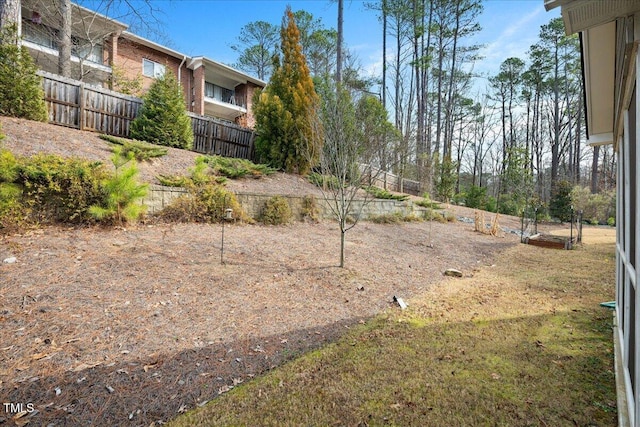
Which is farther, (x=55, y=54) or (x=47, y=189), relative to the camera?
(x=55, y=54)

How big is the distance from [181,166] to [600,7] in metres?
8.32

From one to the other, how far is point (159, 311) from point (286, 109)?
8.92 metres

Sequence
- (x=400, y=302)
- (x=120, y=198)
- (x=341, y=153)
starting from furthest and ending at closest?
(x=341, y=153)
(x=120, y=198)
(x=400, y=302)

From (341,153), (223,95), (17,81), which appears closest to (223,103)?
(223,95)

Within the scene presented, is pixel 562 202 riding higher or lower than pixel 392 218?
higher

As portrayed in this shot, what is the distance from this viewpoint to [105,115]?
29.8 ft

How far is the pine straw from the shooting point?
7.31 ft

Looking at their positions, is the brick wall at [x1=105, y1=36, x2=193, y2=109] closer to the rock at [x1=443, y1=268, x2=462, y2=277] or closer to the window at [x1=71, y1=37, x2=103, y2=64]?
the window at [x1=71, y1=37, x2=103, y2=64]

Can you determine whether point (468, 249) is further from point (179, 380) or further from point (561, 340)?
point (179, 380)

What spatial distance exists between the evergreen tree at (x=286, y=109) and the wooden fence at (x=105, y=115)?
4.43 feet

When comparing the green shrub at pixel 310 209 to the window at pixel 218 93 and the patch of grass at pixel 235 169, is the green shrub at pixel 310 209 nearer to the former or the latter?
the patch of grass at pixel 235 169

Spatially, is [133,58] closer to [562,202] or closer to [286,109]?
[286,109]

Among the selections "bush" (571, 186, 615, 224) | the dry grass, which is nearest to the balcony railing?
the dry grass

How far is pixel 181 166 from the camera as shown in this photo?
319 inches
